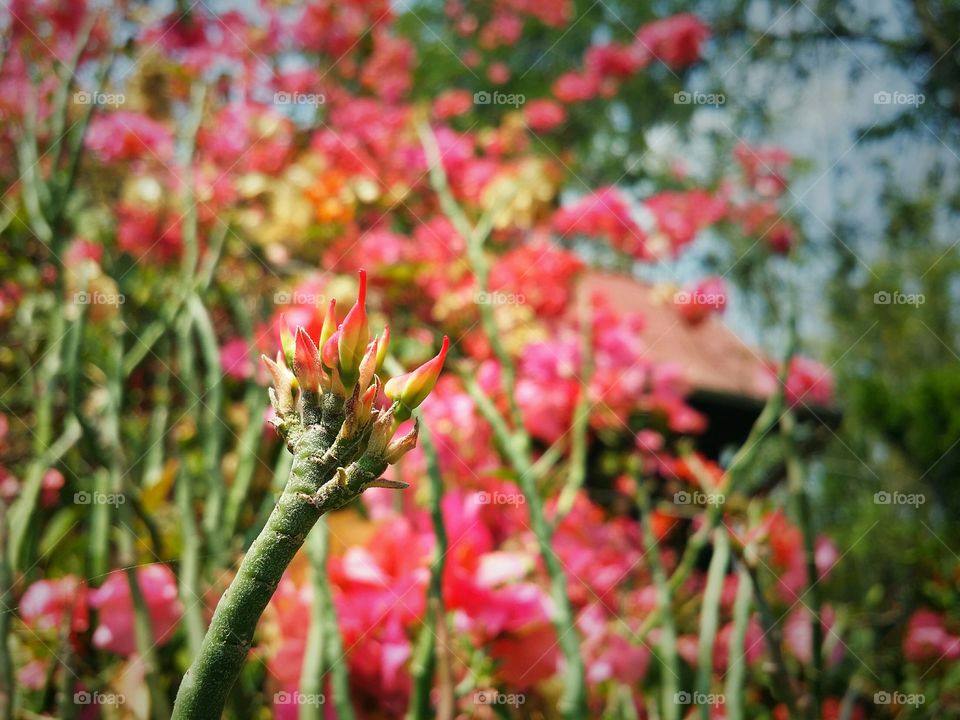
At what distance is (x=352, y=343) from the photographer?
0.28 metres

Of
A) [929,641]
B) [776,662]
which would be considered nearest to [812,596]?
[776,662]

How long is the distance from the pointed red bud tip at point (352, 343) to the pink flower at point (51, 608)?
55 centimetres

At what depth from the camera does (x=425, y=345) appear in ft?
4.95

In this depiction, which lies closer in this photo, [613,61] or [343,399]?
[343,399]

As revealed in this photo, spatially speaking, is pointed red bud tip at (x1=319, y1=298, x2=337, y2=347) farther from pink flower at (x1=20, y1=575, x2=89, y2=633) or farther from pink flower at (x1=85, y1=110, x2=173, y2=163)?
pink flower at (x1=85, y1=110, x2=173, y2=163)

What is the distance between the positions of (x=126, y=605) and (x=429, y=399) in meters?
0.71

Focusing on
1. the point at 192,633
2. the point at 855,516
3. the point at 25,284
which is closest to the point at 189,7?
the point at 25,284

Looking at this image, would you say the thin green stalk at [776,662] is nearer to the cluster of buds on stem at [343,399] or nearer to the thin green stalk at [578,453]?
the thin green stalk at [578,453]

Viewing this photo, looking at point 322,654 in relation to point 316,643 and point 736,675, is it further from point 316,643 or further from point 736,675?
point 736,675

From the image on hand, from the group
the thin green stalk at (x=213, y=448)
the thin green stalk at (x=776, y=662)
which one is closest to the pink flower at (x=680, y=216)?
the thin green stalk at (x=213, y=448)

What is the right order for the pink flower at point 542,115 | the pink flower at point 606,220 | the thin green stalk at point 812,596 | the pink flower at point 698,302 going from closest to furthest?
the thin green stalk at point 812,596, the pink flower at point 698,302, the pink flower at point 606,220, the pink flower at point 542,115

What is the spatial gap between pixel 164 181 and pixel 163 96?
40 cm

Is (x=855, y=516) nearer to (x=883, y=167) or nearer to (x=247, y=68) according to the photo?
(x=883, y=167)

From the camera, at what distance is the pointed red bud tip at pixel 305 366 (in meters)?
0.28
